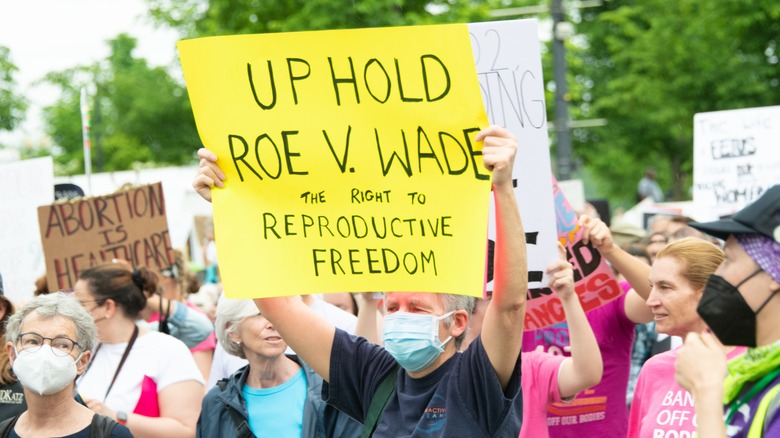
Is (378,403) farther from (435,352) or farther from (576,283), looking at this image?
(576,283)

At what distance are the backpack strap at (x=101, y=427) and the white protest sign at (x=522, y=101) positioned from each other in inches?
59.9

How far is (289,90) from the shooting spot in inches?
145

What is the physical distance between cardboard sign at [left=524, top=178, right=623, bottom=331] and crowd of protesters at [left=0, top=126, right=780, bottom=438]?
0.31 feet

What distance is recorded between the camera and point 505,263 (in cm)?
331

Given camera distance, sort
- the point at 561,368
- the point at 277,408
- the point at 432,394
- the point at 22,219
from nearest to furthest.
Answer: the point at 432,394
the point at 561,368
the point at 277,408
the point at 22,219

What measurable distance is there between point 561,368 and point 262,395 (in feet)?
4.45

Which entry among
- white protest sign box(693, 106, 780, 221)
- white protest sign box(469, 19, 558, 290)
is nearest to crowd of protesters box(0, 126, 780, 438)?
white protest sign box(469, 19, 558, 290)

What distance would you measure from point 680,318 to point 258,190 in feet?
5.01

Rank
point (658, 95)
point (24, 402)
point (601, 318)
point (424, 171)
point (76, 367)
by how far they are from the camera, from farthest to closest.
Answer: point (658, 95), point (601, 318), point (24, 402), point (76, 367), point (424, 171)

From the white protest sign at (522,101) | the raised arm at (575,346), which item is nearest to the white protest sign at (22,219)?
the white protest sign at (522,101)

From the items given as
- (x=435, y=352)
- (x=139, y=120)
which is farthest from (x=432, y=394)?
(x=139, y=120)

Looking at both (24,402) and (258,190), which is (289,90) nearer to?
(258,190)

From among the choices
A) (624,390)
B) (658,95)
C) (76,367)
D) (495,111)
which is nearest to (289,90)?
(495,111)

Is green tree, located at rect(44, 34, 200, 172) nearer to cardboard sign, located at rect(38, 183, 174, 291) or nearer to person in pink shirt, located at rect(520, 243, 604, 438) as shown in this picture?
cardboard sign, located at rect(38, 183, 174, 291)
